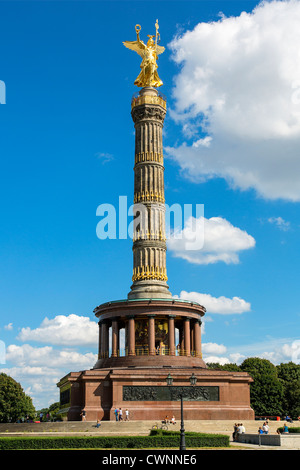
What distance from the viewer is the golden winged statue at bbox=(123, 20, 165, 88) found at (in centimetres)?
5553

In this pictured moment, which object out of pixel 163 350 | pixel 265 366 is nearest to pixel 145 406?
pixel 163 350

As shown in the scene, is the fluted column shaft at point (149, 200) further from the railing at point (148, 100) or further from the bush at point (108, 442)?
the bush at point (108, 442)

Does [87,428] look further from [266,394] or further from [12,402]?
[12,402]

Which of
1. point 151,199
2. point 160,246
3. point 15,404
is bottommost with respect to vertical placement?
point 15,404

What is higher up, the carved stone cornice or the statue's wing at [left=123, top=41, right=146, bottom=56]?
the statue's wing at [left=123, top=41, right=146, bottom=56]

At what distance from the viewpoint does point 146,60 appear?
55.5 meters

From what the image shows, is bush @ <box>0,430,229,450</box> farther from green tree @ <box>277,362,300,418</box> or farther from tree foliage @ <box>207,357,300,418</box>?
green tree @ <box>277,362,300,418</box>

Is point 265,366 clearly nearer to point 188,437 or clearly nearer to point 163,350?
point 163,350

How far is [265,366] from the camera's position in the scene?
7375 centimetres

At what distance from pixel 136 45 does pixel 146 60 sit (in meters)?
1.79

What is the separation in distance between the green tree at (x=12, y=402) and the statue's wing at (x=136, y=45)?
44.2m

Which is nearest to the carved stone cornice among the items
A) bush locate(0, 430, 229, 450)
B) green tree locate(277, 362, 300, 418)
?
bush locate(0, 430, 229, 450)

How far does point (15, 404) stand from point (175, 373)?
1480 inches

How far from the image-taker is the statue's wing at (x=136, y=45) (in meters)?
55.6
